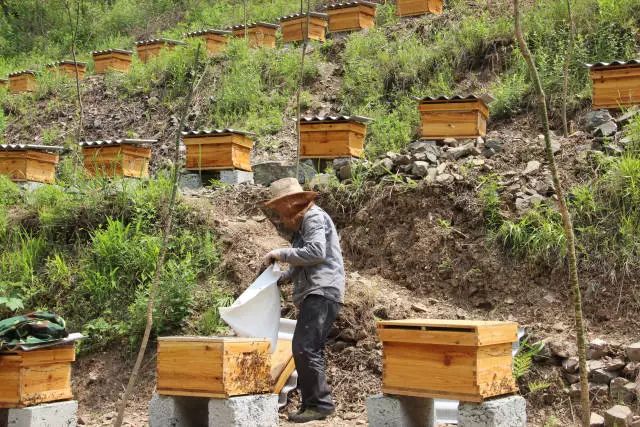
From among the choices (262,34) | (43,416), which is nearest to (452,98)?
(43,416)

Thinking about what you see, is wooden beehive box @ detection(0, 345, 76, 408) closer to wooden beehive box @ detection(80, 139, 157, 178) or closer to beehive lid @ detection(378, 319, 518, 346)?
beehive lid @ detection(378, 319, 518, 346)

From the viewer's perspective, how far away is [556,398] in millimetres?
6309

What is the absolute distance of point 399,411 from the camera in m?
5.35

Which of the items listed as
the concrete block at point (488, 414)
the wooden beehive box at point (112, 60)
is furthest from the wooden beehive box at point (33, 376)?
the wooden beehive box at point (112, 60)

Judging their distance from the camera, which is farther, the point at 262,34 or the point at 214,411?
the point at 262,34

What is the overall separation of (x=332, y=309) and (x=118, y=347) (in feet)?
9.77

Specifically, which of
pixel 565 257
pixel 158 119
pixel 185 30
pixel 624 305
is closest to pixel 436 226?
pixel 565 257

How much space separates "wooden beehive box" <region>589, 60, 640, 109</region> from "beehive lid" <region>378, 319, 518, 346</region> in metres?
5.58

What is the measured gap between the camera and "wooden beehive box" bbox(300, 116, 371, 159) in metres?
10.5

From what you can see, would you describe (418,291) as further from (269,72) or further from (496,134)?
(269,72)

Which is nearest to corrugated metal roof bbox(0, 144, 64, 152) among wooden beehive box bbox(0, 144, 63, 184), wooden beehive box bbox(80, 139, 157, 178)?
wooden beehive box bbox(0, 144, 63, 184)

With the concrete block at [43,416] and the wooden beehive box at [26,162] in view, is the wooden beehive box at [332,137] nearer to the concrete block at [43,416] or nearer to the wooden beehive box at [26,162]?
the wooden beehive box at [26,162]

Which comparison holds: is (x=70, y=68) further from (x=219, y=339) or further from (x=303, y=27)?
(x=219, y=339)

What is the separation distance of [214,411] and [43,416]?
5.34 feet
